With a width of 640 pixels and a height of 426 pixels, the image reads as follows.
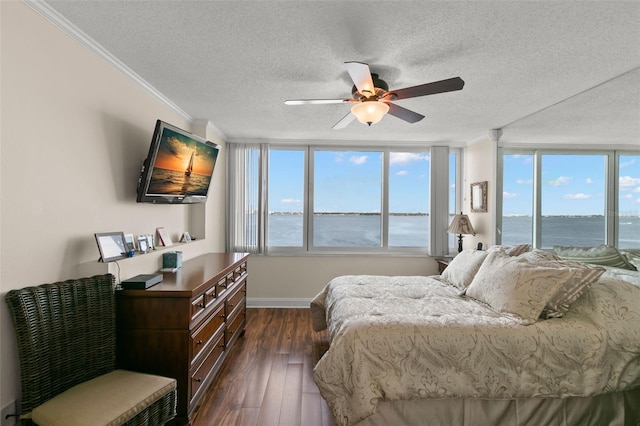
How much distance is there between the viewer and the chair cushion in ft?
4.34

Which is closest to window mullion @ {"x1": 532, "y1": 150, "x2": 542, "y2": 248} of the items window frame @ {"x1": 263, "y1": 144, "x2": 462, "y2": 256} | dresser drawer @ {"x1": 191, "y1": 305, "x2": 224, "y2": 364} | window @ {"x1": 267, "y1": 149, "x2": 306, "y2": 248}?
window frame @ {"x1": 263, "y1": 144, "x2": 462, "y2": 256}

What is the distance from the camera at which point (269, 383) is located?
2430 mm

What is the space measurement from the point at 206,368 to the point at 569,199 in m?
3.29

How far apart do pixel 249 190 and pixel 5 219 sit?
3.03m

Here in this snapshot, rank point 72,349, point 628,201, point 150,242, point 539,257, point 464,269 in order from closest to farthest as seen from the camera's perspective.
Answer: point 72,349 → point 628,201 → point 539,257 → point 150,242 → point 464,269

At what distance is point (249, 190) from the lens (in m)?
4.41

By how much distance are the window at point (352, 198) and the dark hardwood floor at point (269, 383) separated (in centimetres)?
147

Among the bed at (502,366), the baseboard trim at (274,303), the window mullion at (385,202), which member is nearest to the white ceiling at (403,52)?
the bed at (502,366)

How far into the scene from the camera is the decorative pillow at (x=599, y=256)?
6.90 ft

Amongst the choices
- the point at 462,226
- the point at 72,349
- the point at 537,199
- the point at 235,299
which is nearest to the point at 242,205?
the point at 235,299

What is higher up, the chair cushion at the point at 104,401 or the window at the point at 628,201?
the window at the point at 628,201

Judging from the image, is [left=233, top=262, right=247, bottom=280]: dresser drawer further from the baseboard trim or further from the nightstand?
the nightstand

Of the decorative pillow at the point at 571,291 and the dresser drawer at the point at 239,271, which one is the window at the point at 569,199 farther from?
the dresser drawer at the point at 239,271

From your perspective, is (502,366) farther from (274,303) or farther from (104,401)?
(274,303)
